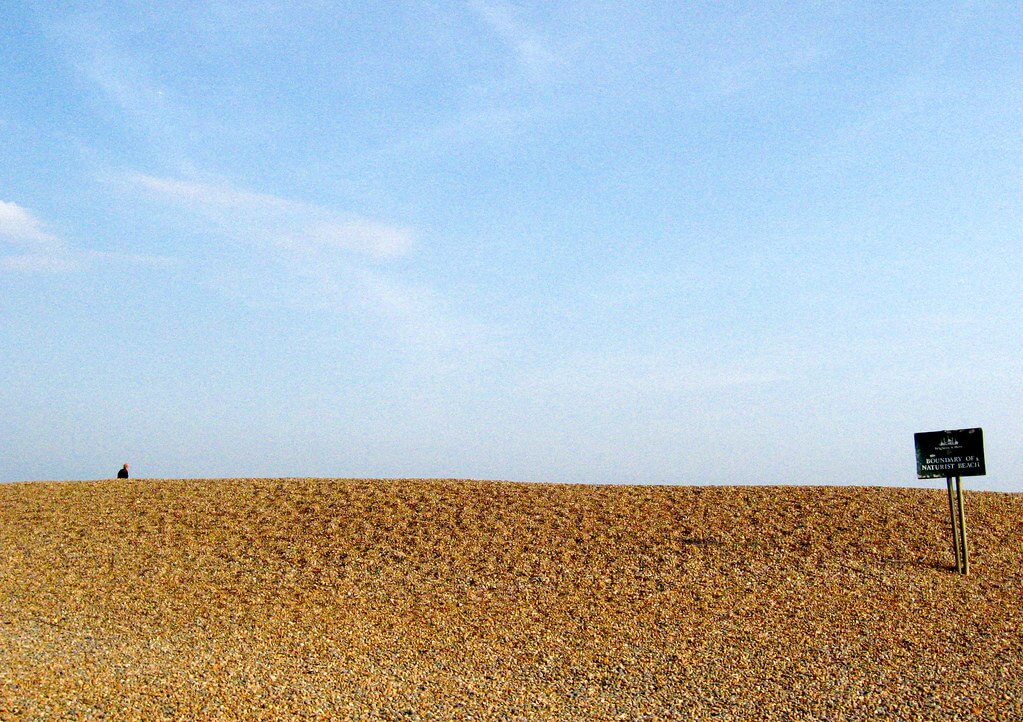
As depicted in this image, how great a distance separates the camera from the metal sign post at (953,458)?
13.8 m

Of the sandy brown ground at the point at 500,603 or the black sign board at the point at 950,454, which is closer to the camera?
the sandy brown ground at the point at 500,603

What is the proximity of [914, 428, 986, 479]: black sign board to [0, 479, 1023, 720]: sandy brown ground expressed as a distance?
1211 millimetres

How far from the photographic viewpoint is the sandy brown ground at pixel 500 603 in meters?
8.04

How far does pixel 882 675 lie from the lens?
29.2ft

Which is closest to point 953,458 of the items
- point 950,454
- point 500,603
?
point 950,454

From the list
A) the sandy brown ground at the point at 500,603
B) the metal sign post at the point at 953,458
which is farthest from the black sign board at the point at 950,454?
the sandy brown ground at the point at 500,603

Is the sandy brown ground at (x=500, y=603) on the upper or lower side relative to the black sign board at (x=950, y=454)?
lower

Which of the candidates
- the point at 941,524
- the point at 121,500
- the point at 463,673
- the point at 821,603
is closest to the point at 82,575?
the point at 121,500

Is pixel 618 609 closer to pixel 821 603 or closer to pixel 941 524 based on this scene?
pixel 821 603

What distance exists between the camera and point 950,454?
46.1 feet

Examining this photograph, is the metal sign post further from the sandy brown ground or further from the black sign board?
the sandy brown ground

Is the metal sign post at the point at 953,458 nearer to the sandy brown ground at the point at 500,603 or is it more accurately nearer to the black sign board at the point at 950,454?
the black sign board at the point at 950,454

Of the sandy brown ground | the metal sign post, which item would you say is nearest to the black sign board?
the metal sign post

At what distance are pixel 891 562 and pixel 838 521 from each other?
174cm
